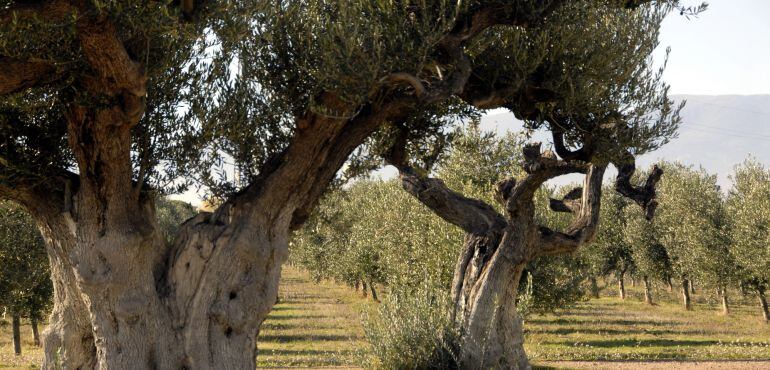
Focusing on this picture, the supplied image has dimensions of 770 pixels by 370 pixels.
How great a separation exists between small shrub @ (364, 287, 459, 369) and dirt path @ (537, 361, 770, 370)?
24.8ft

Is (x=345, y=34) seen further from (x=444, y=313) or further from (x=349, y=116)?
(x=444, y=313)

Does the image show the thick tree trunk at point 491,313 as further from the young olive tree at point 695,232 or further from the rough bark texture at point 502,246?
the young olive tree at point 695,232

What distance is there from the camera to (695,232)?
43562mm

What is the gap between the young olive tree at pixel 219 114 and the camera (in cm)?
964

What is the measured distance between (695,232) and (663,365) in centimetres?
2503

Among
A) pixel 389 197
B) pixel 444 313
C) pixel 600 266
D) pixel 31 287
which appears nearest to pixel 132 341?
pixel 444 313

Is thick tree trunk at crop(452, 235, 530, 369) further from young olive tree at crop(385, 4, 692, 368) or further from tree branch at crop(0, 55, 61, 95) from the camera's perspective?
tree branch at crop(0, 55, 61, 95)

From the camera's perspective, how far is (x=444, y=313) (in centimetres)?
1485

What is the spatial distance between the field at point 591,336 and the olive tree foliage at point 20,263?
7.63 feet

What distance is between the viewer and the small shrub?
46.6ft

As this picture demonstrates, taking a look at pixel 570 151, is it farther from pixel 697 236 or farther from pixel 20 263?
pixel 697 236

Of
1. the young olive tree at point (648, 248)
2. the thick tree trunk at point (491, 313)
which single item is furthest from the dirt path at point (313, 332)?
the young olive tree at point (648, 248)

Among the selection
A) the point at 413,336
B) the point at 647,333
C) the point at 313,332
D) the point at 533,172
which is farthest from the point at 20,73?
the point at 647,333

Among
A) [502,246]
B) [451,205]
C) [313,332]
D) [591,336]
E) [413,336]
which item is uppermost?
[451,205]
